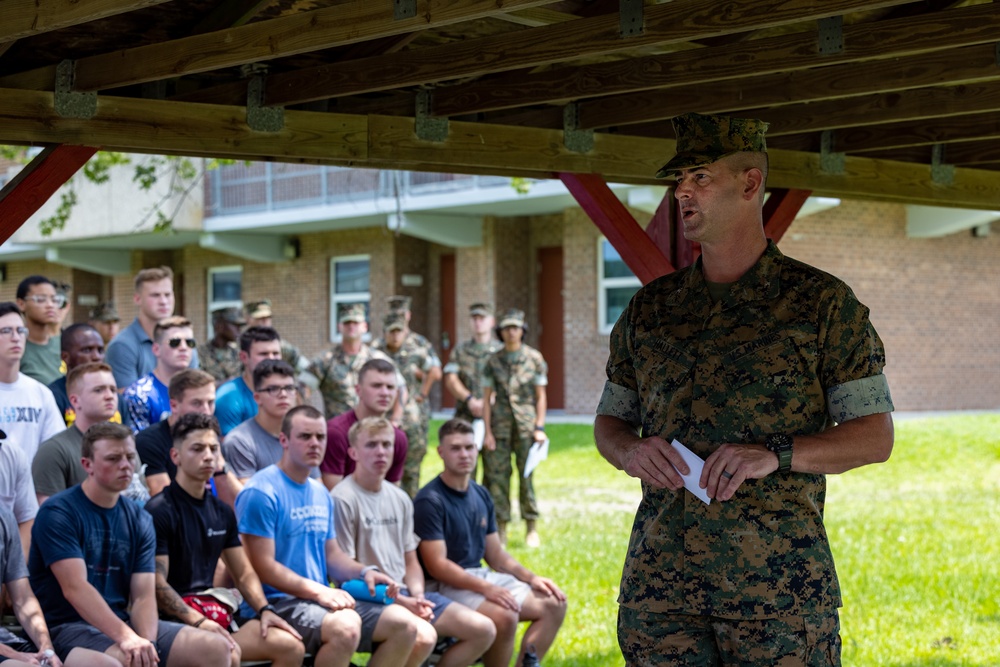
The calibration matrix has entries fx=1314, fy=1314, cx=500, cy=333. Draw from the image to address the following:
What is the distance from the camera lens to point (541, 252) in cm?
2386

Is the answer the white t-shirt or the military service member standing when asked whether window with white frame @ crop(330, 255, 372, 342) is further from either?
the white t-shirt

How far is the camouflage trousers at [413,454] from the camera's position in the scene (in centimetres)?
1152

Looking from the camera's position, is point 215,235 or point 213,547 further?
point 215,235

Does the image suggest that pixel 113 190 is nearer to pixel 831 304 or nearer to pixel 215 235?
pixel 215 235

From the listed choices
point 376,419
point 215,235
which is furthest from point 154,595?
point 215,235

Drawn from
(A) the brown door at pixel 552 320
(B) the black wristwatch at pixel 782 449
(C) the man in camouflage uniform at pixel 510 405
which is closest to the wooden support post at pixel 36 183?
(B) the black wristwatch at pixel 782 449

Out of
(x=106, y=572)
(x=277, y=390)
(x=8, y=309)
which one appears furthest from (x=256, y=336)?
(x=106, y=572)

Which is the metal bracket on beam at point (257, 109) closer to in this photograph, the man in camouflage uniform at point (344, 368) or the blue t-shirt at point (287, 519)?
the blue t-shirt at point (287, 519)

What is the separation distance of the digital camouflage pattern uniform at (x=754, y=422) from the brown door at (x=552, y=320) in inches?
772

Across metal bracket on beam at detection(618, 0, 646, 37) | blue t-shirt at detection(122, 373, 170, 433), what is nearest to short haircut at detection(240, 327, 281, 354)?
blue t-shirt at detection(122, 373, 170, 433)

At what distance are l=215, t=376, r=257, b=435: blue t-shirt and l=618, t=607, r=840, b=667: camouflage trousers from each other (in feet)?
16.1

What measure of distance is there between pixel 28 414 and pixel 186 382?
0.79 metres

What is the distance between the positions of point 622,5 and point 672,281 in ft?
4.89

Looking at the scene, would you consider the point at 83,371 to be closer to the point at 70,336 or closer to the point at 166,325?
the point at 166,325
